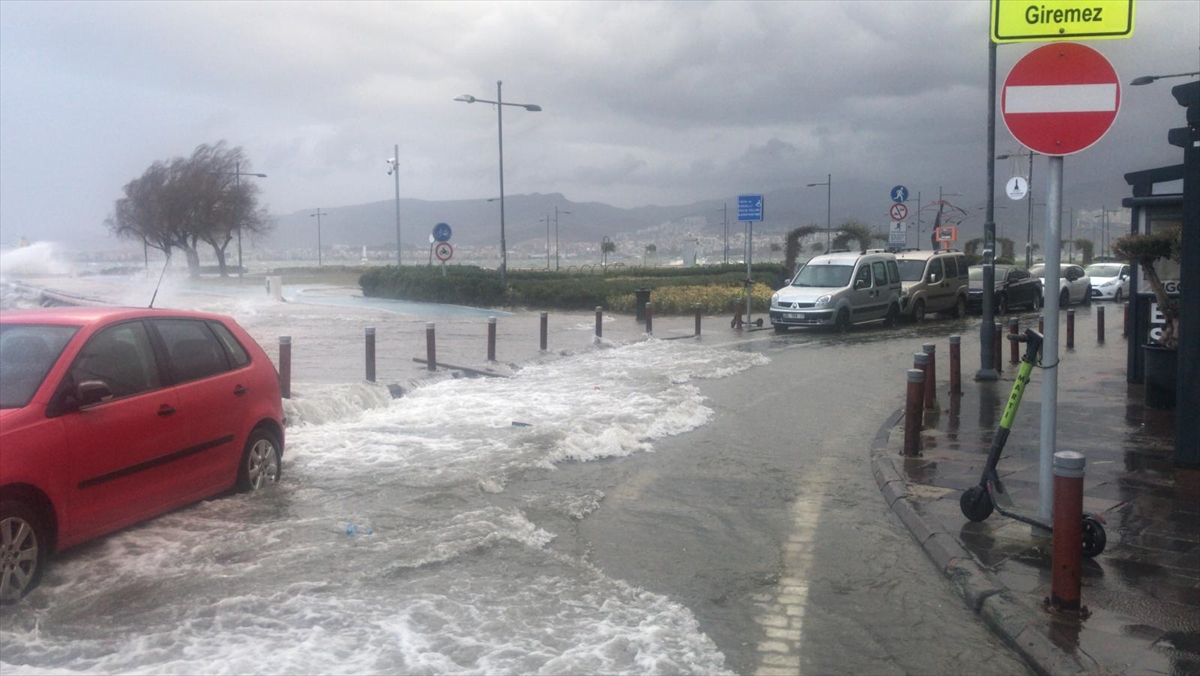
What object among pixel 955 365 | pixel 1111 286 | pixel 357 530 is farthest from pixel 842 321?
pixel 1111 286

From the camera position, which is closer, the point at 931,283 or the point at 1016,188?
the point at 1016,188

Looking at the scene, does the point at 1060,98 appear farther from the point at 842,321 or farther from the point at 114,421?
the point at 842,321

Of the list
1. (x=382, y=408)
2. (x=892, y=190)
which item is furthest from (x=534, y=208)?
(x=382, y=408)

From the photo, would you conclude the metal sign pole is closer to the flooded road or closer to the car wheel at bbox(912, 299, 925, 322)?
the flooded road

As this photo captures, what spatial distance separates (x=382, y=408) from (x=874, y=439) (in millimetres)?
6232

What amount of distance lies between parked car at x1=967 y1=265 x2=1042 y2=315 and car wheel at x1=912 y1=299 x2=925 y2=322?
150 inches

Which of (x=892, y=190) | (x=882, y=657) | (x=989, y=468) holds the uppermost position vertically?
(x=892, y=190)

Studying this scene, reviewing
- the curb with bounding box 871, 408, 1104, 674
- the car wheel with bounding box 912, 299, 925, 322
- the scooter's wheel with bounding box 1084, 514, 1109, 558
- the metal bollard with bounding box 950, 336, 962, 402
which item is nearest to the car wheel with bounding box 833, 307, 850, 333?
the car wheel with bounding box 912, 299, 925, 322

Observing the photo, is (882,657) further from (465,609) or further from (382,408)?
(382,408)

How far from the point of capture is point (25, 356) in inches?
237

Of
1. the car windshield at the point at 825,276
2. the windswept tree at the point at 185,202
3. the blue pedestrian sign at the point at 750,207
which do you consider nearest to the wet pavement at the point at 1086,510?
the car windshield at the point at 825,276

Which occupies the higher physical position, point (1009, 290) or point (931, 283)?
point (931, 283)

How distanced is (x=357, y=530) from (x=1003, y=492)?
453 centimetres

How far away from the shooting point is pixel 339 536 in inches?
270
